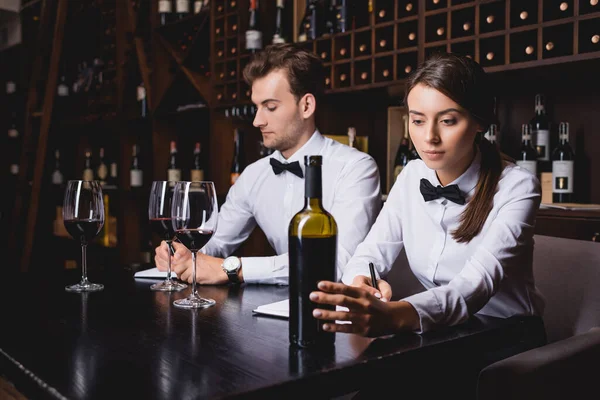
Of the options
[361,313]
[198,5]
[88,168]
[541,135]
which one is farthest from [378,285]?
[88,168]

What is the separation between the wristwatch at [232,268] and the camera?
1472 millimetres

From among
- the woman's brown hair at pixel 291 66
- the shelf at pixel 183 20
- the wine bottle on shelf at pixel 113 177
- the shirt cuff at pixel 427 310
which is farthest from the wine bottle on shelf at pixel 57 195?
the shirt cuff at pixel 427 310

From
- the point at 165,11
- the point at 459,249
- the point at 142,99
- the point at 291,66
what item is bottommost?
the point at 459,249

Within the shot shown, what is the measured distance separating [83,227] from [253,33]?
2.08 metres

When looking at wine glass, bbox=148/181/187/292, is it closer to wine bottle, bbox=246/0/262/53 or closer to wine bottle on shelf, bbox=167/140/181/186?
wine bottle, bbox=246/0/262/53

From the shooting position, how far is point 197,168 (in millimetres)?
3982

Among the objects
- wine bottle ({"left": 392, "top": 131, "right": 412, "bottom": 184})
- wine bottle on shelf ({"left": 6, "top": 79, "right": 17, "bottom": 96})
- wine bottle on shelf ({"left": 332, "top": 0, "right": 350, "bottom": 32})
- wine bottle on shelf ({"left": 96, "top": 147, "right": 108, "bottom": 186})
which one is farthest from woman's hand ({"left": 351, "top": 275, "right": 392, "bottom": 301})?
wine bottle on shelf ({"left": 6, "top": 79, "right": 17, "bottom": 96})

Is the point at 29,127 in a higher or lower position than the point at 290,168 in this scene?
higher

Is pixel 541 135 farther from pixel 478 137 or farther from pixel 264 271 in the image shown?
pixel 264 271

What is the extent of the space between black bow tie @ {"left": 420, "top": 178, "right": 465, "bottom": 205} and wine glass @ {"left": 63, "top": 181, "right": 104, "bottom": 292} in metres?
0.76

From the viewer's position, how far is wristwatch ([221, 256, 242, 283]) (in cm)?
147

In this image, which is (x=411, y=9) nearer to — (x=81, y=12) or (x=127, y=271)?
(x=127, y=271)

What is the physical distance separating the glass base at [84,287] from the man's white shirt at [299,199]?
597 mm

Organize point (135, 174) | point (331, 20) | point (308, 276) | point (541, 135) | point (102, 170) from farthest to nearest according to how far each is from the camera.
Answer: point (102, 170) < point (135, 174) < point (331, 20) < point (541, 135) < point (308, 276)
